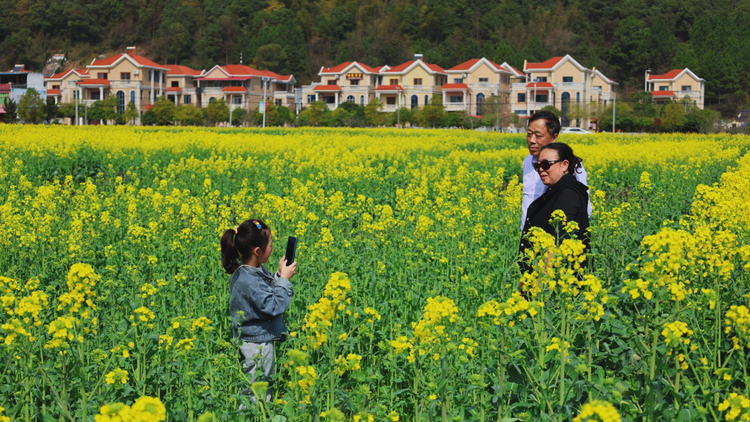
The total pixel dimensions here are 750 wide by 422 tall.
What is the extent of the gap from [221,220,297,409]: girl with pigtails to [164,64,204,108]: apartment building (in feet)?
343

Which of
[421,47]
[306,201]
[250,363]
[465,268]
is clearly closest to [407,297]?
[465,268]

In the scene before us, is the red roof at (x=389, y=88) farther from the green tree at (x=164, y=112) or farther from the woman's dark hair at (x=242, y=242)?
the woman's dark hair at (x=242, y=242)

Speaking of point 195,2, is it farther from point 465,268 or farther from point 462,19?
point 465,268

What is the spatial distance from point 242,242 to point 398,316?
2.09m

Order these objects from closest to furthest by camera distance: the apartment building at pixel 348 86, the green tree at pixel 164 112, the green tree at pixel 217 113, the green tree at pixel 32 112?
the green tree at pixel 32 112 < the green tree at pixel 164 112 < the green tree at pixel 217 113 < the apartment building at pixel 348 86

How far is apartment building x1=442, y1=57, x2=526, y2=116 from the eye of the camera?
9419 centimetres

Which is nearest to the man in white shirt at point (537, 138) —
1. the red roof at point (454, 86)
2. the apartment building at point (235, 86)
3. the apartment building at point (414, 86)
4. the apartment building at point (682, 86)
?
the apartment building at point (414, 86)

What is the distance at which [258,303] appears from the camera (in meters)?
4.43

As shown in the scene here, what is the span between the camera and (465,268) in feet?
21.5

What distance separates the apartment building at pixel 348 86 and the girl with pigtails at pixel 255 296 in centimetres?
9368

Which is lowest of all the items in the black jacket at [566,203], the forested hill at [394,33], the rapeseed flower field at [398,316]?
the rapeseed flower field at [398,316]

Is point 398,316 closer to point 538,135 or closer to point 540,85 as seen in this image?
point 538,135

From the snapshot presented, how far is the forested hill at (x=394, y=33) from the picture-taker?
114 m

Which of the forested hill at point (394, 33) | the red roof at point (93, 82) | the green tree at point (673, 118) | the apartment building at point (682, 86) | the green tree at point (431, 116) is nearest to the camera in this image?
the green tree at point (673, 118)
